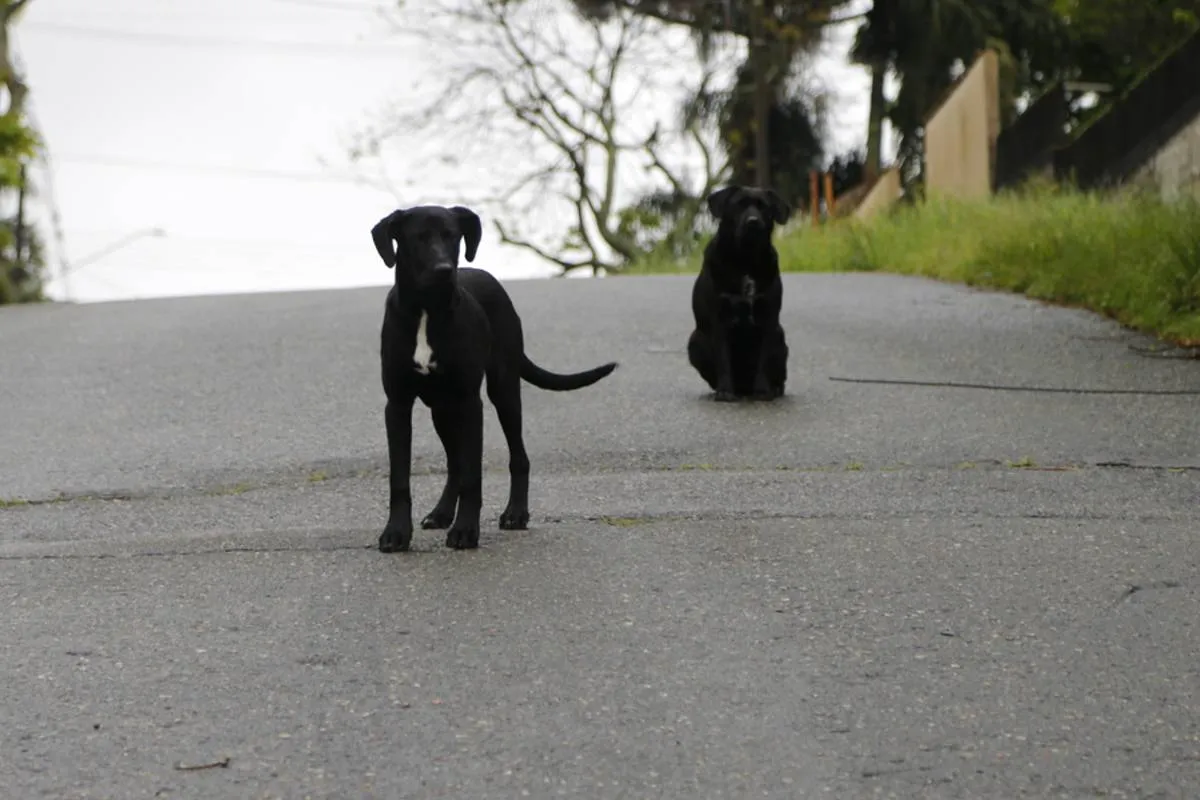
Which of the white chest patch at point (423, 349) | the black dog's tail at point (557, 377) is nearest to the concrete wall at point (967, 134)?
the black dog's tail at point (557, 377)

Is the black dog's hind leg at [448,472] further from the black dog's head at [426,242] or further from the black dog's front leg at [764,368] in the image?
the black dog's front leg at [764,368]

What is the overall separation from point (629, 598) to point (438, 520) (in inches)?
52.6

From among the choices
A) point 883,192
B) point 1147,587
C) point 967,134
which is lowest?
point 1147,587

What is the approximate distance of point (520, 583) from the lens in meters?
5.94

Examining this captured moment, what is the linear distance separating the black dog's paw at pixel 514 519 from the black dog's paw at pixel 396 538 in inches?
21.5

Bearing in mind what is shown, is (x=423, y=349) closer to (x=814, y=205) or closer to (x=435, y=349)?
(x=435, y=349)

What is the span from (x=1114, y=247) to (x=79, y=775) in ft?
40.1

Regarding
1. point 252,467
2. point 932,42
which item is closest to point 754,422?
point 252,467

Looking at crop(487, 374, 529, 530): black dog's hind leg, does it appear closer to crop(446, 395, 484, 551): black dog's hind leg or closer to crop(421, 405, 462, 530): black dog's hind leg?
crop(421, 405, 462, 530): black dog's hind leg

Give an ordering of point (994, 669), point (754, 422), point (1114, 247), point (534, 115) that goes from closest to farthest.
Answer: point (994, 669) < point (754, 422) < point (1114, 247) < point (534, 115)

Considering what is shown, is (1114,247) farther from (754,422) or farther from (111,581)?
(111,581)

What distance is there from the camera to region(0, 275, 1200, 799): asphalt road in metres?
4.19

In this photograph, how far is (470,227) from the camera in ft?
20.5

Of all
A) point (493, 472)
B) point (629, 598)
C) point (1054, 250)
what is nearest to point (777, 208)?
point (493, 472)
